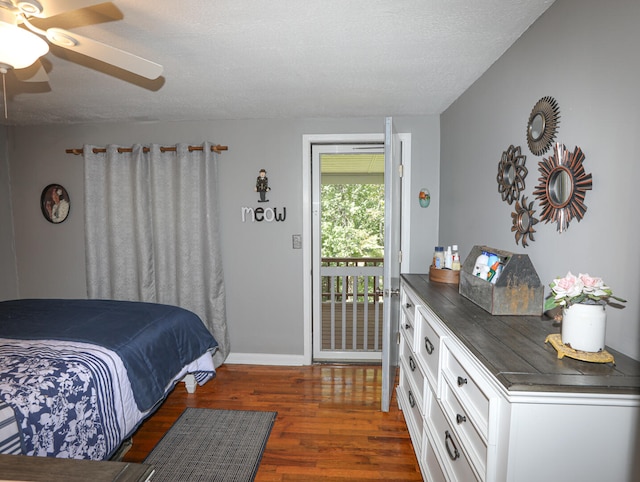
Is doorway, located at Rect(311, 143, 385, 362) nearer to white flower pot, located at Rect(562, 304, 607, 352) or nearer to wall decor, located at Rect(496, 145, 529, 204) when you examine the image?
wall decor, located at Rect(496, 145, 529, 204)

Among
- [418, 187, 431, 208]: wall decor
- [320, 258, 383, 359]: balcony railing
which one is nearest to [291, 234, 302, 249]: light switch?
[320, 258, 383, 359]: balcony railing

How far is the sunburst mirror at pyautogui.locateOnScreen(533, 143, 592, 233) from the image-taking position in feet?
4.17

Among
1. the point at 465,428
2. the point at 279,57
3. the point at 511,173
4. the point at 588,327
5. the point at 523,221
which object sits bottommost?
the point at 465,428

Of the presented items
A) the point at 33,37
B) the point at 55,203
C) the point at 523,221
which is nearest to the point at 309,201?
the point at 523,221

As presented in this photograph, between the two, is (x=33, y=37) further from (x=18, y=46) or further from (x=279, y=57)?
(x=279, y=57)

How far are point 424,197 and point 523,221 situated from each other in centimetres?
142

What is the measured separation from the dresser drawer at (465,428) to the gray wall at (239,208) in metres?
1.83

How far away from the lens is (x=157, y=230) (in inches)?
124

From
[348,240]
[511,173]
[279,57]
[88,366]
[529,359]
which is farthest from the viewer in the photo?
[348,240]

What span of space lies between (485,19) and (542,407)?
1617 mm

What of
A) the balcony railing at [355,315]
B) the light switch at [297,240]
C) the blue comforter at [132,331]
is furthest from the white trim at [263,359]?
the light switch at [297,240]

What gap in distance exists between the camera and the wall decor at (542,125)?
1.43m

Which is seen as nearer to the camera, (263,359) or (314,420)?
(314,420)

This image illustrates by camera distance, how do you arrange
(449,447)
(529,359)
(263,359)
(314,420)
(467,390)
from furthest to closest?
1. (263,359)
2. (314,420)
3. (449,447)
4. (467,390)
5. (529,359)
